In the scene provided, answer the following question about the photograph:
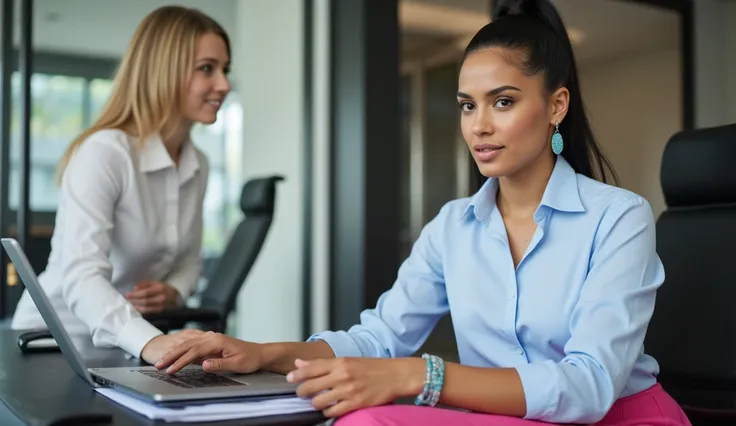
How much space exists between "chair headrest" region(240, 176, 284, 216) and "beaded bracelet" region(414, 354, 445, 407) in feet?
6.30

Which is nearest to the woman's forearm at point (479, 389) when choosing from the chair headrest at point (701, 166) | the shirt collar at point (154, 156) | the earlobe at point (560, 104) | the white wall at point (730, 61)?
the earlobe at point (560, 104)

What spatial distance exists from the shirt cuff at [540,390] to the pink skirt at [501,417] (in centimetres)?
2

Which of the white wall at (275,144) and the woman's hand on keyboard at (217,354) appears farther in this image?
the white wall at (275,144)

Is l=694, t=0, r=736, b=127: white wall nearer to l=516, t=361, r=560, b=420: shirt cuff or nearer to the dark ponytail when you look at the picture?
the dark ponytail

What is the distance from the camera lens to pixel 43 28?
4180mm

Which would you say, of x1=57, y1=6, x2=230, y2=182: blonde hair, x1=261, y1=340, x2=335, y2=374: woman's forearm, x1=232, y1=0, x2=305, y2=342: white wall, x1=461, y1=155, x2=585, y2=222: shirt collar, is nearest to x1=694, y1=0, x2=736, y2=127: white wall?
x1=232, y1=0, x2=305, y2=342: white wall

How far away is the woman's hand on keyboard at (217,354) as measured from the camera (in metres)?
1.21

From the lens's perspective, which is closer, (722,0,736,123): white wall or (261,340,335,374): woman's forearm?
(261,340,335,374): woman's forearm

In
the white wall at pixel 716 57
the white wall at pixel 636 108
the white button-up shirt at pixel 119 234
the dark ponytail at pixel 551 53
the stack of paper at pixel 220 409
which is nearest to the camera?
the stack of paper at pixel 220 409

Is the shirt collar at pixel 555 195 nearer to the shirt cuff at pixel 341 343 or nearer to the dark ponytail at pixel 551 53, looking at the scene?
the dark ponytail at pixel 551 53

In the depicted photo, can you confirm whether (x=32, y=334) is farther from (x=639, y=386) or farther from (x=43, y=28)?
(x=43, y=28)

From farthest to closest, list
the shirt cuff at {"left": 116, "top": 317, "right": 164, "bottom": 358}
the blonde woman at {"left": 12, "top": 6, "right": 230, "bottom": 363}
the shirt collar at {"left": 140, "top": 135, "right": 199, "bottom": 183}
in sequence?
1. the shirt collar at {"left": 140, "top": 135, "right": 199, "bottom": 183}
2. the blonde woman at {"left": 12, "top": 6, "right": 230, "bottom": 363}
3. the shirt cuff at {"left": 116, "top": 317, "right": 164, "bottom": 358}

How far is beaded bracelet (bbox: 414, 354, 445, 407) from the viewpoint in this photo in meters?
1.07

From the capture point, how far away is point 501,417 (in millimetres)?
1090
